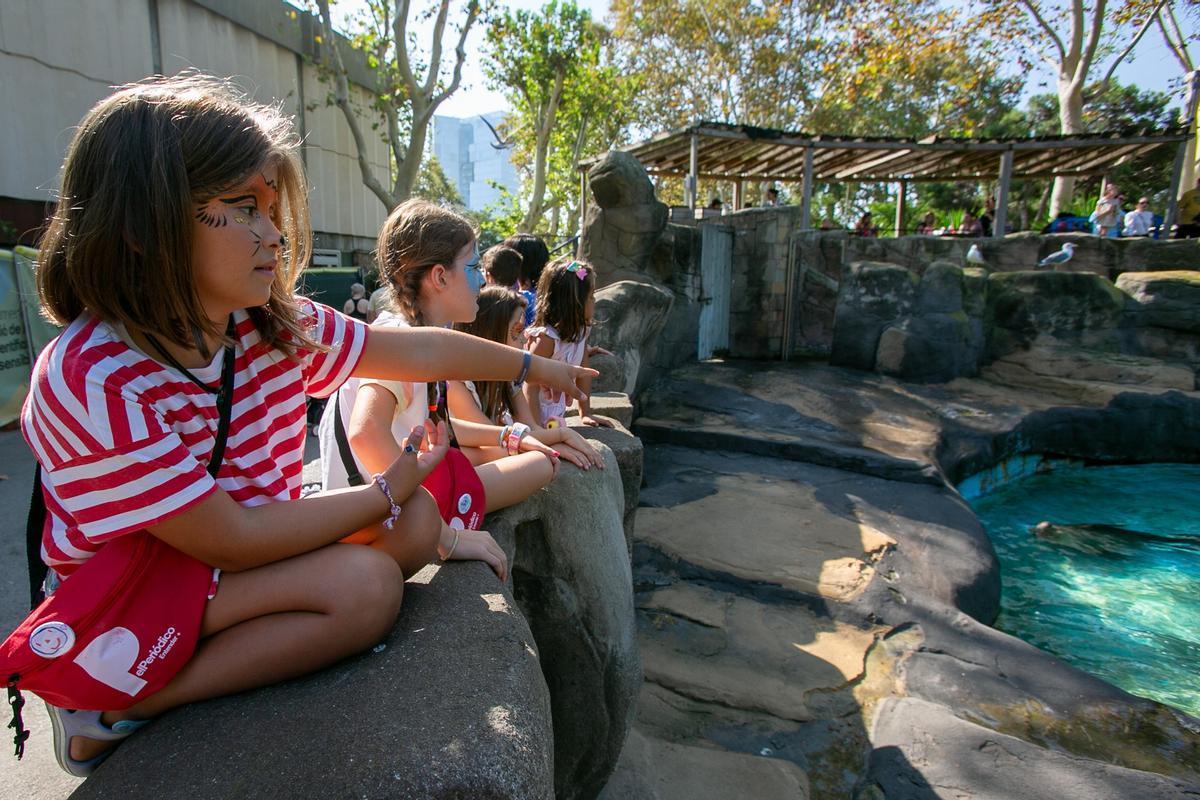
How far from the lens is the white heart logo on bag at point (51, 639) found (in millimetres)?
931

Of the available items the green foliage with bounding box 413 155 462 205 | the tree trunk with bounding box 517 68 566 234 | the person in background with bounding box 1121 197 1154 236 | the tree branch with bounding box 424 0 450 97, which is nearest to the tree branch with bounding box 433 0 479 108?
the tree branch with bounding box 424 0 450 97

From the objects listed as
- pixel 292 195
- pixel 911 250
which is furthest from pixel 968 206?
pixel 292 195

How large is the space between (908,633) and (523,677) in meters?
2.91

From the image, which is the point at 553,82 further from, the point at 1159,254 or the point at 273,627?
the point at 273,627

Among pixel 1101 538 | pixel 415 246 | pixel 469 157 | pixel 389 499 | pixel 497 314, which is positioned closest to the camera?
pixel 389 499

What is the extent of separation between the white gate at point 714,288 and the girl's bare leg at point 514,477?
7126 mm

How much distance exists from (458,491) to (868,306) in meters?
7.83

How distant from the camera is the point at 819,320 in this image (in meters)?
10.6

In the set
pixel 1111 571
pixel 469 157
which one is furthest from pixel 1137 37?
pixel 469 157

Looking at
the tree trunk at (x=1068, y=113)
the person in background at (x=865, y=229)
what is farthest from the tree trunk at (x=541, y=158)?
the tree trunk at (x=1068, y=113)

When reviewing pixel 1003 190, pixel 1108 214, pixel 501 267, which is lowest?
pixel 501 267

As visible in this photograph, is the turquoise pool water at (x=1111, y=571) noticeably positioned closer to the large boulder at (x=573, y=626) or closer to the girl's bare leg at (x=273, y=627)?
the large boulder at (x=573, y=626)

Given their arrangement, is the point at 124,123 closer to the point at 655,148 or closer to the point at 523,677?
the point at 523,677

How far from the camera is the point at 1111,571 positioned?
18.3 feet
